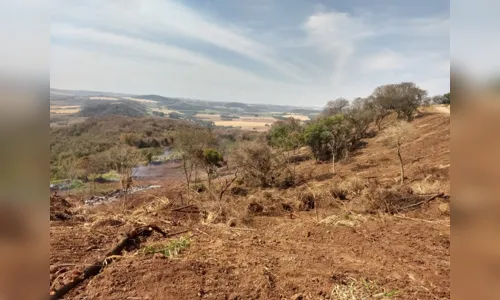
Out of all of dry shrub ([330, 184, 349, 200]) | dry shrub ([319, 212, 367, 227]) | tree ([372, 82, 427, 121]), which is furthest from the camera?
tree ([372, 82, 427, 121])

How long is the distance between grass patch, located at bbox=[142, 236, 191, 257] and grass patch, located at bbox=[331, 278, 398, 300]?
1.99m

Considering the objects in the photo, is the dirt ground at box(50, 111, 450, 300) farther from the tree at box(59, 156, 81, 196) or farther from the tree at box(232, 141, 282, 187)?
the tree at box(59, 156, 81, 196)

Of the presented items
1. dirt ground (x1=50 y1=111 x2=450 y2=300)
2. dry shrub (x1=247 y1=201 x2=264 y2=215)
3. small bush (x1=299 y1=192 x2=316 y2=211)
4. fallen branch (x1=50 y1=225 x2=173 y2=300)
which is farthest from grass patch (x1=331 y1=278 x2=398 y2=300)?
small bush (x1=299 y1=192 x2=316 y2=211)

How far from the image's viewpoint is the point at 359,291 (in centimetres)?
320

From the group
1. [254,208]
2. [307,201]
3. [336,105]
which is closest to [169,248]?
[254,208]

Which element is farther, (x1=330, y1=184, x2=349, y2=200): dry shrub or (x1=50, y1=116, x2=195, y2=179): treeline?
(x1=50, y1=116, x2=195, y2=179): treeline

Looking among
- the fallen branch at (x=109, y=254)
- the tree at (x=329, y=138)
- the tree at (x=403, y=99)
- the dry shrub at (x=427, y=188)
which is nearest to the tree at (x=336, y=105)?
the tree at (x=403, y=99)

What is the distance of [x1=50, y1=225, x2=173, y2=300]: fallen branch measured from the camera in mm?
2798

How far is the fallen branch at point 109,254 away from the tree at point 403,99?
1105 inches

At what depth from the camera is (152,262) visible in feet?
11.9

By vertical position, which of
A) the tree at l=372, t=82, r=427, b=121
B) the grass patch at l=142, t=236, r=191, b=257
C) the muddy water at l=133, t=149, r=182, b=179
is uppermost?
the tree at l=372, t=82, r=427, b=121

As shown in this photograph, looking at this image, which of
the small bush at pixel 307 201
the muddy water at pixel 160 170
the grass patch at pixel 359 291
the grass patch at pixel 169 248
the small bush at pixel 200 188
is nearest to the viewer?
the grass patch at pixel 359 291

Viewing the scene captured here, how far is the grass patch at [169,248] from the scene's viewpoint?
4.13 m

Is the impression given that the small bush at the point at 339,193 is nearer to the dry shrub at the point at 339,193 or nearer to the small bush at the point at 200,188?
the dry shrub at the point at 339,193
